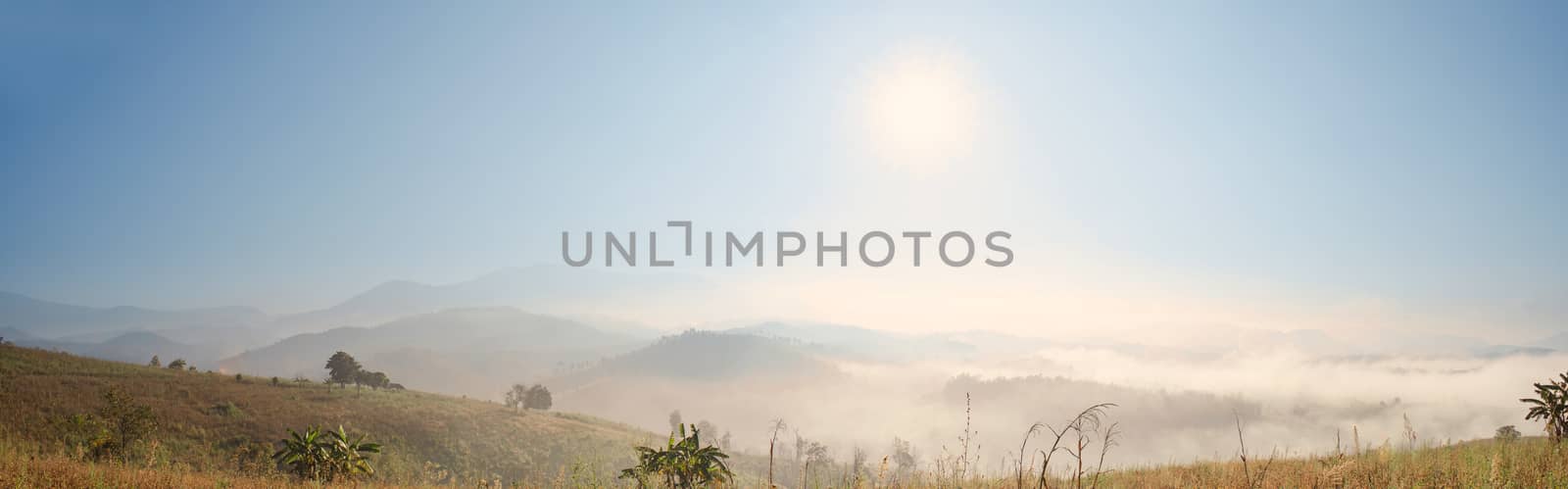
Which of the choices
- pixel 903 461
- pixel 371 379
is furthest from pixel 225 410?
pixel 903 461

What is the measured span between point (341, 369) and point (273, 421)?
4369 centimetres

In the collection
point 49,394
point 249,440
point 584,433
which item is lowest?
point 584,433

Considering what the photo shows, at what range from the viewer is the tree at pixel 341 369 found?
105 metres

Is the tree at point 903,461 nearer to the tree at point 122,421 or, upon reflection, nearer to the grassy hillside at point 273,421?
the grassy hillside at point 273,421

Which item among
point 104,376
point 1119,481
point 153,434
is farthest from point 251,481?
point 104,376

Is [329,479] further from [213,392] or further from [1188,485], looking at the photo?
[213,392]

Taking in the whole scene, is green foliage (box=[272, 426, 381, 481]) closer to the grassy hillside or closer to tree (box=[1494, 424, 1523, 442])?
the grassy hillside

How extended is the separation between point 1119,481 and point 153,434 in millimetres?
67356

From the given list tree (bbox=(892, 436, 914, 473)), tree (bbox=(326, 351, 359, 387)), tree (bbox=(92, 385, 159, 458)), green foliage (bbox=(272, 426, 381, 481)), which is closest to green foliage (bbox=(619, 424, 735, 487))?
tree (bbox=(892, 436, 914, 473))

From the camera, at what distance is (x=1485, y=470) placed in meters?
11.2

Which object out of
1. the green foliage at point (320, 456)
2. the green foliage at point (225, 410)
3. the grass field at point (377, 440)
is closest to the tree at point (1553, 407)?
the grass field at point (377, 440)

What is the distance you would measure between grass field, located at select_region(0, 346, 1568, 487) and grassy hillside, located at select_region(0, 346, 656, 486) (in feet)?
0.67

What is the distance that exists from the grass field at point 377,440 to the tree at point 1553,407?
85 centimetres

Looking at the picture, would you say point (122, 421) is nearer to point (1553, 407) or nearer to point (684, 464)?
point (684, 464)
